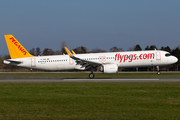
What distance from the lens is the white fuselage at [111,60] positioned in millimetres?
31531

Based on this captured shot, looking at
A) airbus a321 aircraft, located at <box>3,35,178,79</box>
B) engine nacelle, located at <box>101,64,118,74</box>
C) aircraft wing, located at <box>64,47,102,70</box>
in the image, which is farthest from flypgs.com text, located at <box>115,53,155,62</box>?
aircraft wing, located at <box>64,47,102,70</box>

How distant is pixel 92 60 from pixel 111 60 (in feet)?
9.06

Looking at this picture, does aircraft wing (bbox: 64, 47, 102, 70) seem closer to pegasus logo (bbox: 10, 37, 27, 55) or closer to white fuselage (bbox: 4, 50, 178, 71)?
white fuselage (bbox: 4, 50, 178, 71)

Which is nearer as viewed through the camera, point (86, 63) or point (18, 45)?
point (86, 63)

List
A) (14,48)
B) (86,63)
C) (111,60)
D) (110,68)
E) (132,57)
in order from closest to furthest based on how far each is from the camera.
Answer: (110,68), (132,57), (86,63), (111,60), (14,48)

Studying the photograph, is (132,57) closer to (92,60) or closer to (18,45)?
(92,60)

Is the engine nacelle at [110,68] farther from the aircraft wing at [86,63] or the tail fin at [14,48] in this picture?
the tail fin at [14,48]

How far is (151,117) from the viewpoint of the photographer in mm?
8945

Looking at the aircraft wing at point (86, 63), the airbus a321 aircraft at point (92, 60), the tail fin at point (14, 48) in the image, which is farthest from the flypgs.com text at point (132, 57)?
the tail fin at point (14, 48)

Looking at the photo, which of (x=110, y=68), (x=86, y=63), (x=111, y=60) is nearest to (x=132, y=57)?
(x=111, y=60)

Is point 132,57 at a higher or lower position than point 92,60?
higher

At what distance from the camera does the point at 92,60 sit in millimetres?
32594

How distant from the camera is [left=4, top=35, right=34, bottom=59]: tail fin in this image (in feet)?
112

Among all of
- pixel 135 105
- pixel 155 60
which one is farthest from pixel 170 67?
pixel 135 105
